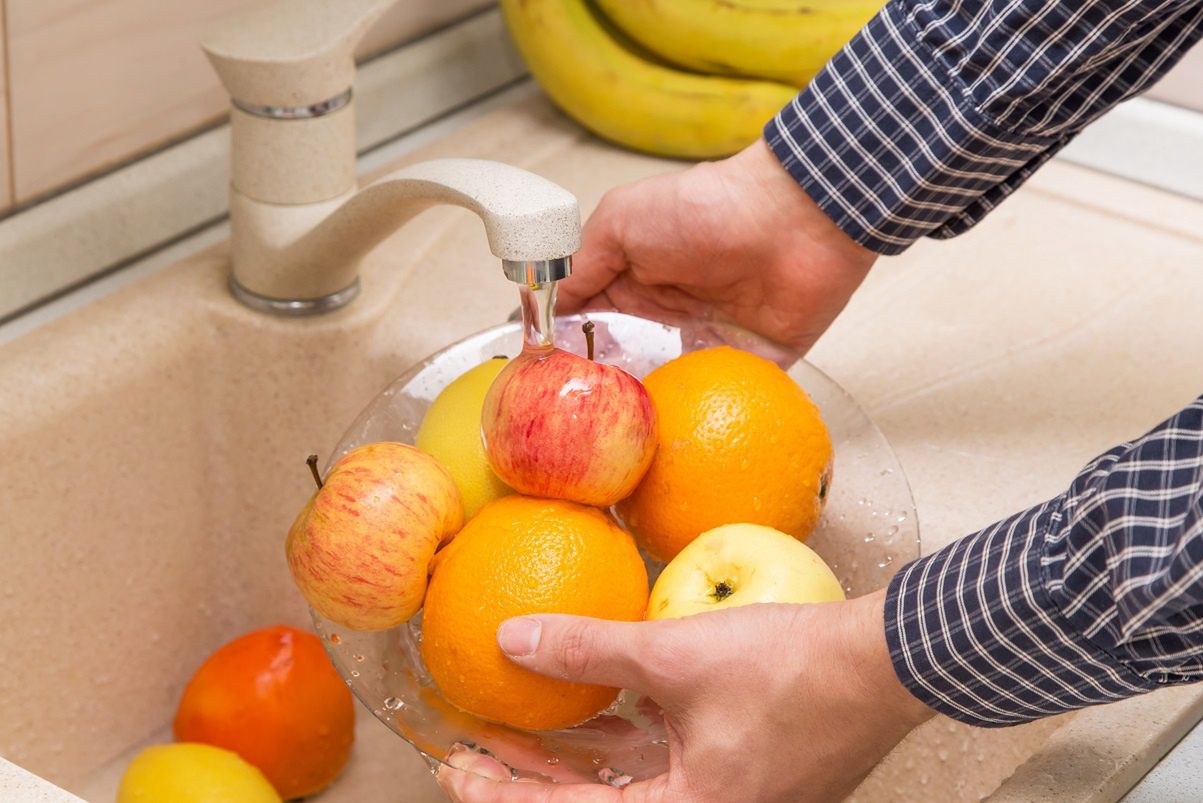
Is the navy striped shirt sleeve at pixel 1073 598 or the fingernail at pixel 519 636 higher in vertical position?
the navy striped shirt sleeve at pixel 1073 598

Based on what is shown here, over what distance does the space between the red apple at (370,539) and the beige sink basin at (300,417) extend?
264 millimetres

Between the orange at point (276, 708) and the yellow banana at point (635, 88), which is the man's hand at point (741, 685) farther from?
the yellow banana at point (635, 88)

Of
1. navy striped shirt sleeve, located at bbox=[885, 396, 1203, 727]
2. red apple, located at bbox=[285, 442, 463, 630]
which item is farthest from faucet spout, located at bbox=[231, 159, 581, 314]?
navy striped shirt sleeve, located at bbox=[885, 396, 1203, 727]

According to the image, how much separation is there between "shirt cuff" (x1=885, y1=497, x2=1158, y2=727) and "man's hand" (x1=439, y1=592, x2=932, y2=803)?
0.01m

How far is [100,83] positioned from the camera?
2.67 ft

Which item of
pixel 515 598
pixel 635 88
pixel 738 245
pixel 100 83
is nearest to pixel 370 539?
pixel 515 598

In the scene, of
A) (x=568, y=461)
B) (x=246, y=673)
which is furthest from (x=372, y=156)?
(x=568, y=461)

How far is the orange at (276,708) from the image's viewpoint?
76 cm

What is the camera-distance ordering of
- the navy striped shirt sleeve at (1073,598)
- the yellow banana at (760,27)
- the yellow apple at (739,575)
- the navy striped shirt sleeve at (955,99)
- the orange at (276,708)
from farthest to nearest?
the yellow banana at (760,27)
the orange at (276,708)
the navy striped shirt sleeve at (955,99)
the yellow apple at (739,575)
the navy striped shirt sleeve at (1073,598)

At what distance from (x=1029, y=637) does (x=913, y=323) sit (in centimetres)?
41

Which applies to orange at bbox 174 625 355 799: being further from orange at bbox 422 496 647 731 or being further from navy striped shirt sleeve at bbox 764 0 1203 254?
navy striped shirt sleeve at bbox 764 0 1203 254

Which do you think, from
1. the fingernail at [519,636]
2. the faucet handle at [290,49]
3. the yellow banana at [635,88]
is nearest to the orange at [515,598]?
the fingernail at [519,636]

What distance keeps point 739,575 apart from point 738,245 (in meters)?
0.26

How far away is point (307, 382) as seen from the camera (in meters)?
0.85
